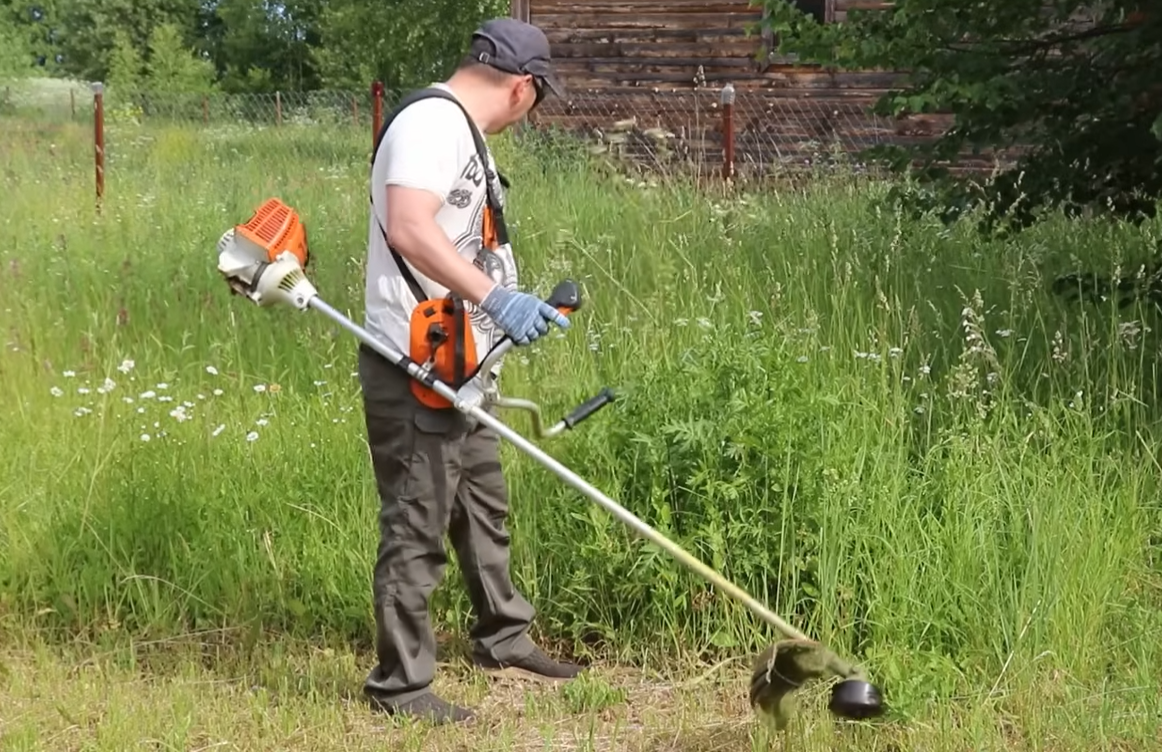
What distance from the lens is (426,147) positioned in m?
3.15

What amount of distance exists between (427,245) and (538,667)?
4.48 feet

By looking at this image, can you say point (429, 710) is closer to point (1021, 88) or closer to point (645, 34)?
point (1021, 88)

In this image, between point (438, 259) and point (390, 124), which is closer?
point (438, 259)

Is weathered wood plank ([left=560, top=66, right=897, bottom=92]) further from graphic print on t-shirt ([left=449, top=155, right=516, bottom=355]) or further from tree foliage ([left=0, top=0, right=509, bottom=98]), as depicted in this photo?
tree foliage ([left=0, top=0, right=509, bottom=98])

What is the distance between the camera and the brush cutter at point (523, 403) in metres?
3.01

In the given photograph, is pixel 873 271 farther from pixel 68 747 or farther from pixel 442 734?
pixel 68 747

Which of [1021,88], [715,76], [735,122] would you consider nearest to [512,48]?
[1021,88]

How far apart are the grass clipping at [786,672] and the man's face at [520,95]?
150cm

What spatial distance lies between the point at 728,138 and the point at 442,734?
840cm

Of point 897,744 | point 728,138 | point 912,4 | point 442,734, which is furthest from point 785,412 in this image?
point 728,138

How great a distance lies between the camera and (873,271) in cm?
573

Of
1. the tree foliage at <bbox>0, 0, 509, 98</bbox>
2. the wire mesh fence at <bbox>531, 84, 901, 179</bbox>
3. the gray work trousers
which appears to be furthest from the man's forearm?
the tree foliage at <bbox>0, 0, 509, 98</bbox>

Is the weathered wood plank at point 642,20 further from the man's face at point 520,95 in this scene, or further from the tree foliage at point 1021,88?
the man's face at point 520,95

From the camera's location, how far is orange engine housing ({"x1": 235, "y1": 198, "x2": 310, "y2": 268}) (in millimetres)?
3246
